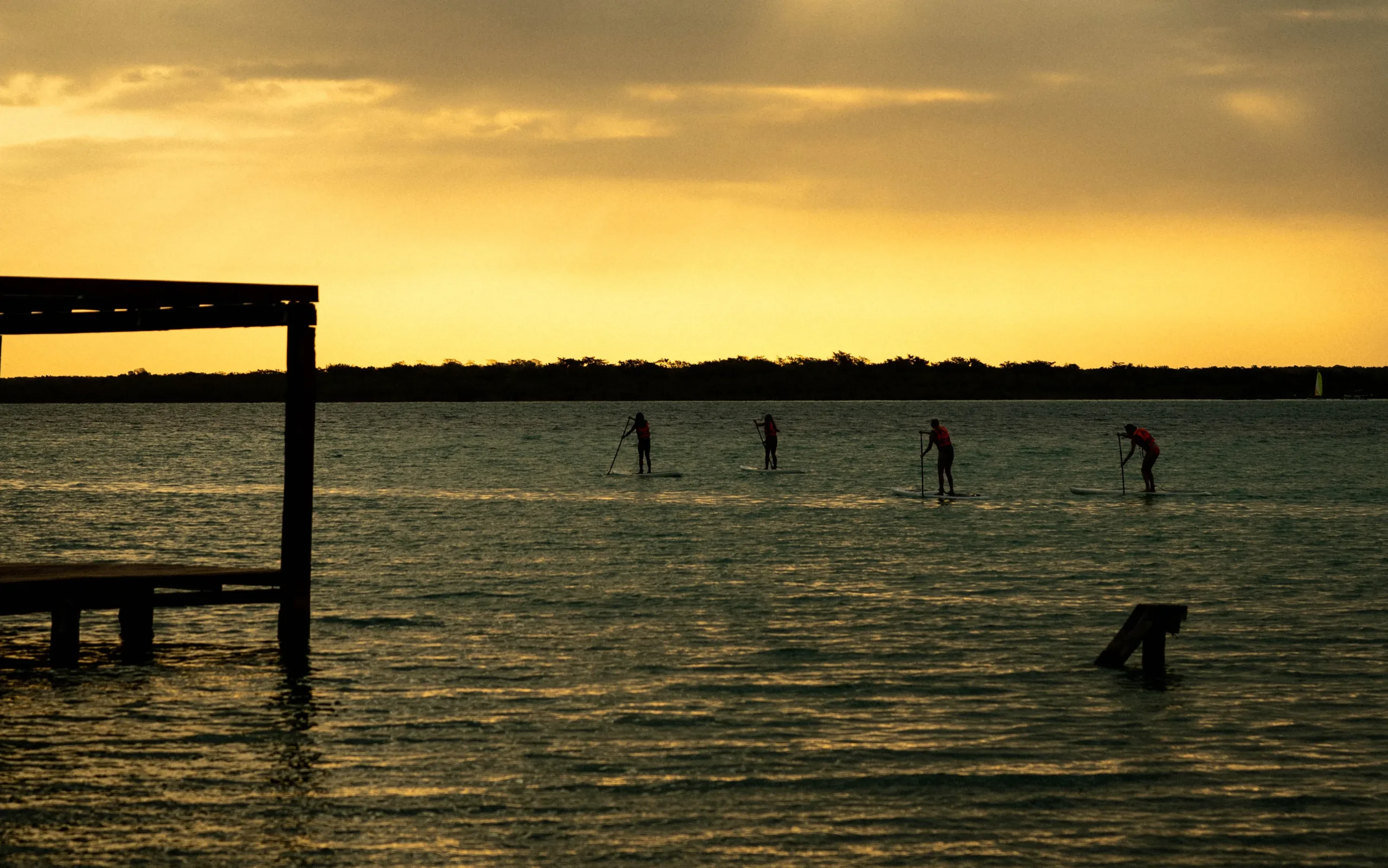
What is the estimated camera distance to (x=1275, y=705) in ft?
44.9

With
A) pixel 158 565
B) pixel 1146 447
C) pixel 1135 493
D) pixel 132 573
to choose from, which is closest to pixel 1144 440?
pixel 1146 447

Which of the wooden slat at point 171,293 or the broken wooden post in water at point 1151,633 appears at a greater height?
the wooden slat at point 171,293

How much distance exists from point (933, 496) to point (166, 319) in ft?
110

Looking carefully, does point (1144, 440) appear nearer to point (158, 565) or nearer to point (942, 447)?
point (942, 447)

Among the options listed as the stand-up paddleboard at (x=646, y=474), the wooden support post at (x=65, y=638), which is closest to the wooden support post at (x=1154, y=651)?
the wooden support post at (x=65, y=638)

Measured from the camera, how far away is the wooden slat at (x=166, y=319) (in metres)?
15.3

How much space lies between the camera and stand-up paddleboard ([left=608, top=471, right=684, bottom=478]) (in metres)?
57.2

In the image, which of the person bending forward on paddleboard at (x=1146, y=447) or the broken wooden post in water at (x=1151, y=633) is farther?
the person bending forward on paddleboard at (x=1146, y=447)

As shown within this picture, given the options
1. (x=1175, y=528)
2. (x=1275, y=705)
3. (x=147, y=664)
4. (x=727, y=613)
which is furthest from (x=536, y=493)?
(x=1275, y=705)

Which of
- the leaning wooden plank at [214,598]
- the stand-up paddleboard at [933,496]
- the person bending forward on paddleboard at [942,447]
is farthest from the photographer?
the stand-up paddleboard at [933,496]

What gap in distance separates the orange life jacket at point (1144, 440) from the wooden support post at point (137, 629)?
→ 1188 inches

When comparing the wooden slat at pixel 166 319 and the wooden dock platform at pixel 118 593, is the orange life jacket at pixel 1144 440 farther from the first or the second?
the wooden slat at pixel 166 319

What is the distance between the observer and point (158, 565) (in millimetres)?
16953

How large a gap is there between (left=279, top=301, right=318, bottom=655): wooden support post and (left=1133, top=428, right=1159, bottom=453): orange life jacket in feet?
95.7
